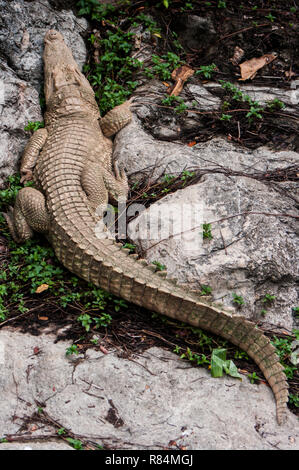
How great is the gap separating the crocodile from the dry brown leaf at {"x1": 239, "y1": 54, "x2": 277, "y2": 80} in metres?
1.85

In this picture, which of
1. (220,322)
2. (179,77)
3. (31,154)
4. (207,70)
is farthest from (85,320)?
(207,70)

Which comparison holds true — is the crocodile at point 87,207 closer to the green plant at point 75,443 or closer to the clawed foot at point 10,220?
the clawed foot at point 10,220

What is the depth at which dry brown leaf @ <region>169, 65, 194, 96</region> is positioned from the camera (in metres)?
5.90

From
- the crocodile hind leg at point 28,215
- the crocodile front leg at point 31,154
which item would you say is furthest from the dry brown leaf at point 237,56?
the crocodile hind leg at point 28,215

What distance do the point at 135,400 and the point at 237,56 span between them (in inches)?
206

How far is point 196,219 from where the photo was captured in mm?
4484

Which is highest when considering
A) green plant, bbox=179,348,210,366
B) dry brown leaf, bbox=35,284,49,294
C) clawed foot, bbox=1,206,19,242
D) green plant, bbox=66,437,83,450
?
clawed foot, bbox=1,206,19,242

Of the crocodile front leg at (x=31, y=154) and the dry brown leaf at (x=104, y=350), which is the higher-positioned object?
the crocodile front leg at (x=31, y=154)

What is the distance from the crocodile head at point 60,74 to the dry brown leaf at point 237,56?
2226mm

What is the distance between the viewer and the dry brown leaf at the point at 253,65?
244 inches

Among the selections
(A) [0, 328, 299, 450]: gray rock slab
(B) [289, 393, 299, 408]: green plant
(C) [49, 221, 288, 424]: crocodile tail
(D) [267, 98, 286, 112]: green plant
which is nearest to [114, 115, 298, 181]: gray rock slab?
(D) [267, 98, 286, 112]: green plant

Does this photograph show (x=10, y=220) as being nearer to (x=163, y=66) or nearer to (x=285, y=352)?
(x=163, y=66)

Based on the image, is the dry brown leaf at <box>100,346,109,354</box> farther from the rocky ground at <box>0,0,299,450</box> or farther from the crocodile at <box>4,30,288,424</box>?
the crocodile at <box>4,30,288,424</box>
